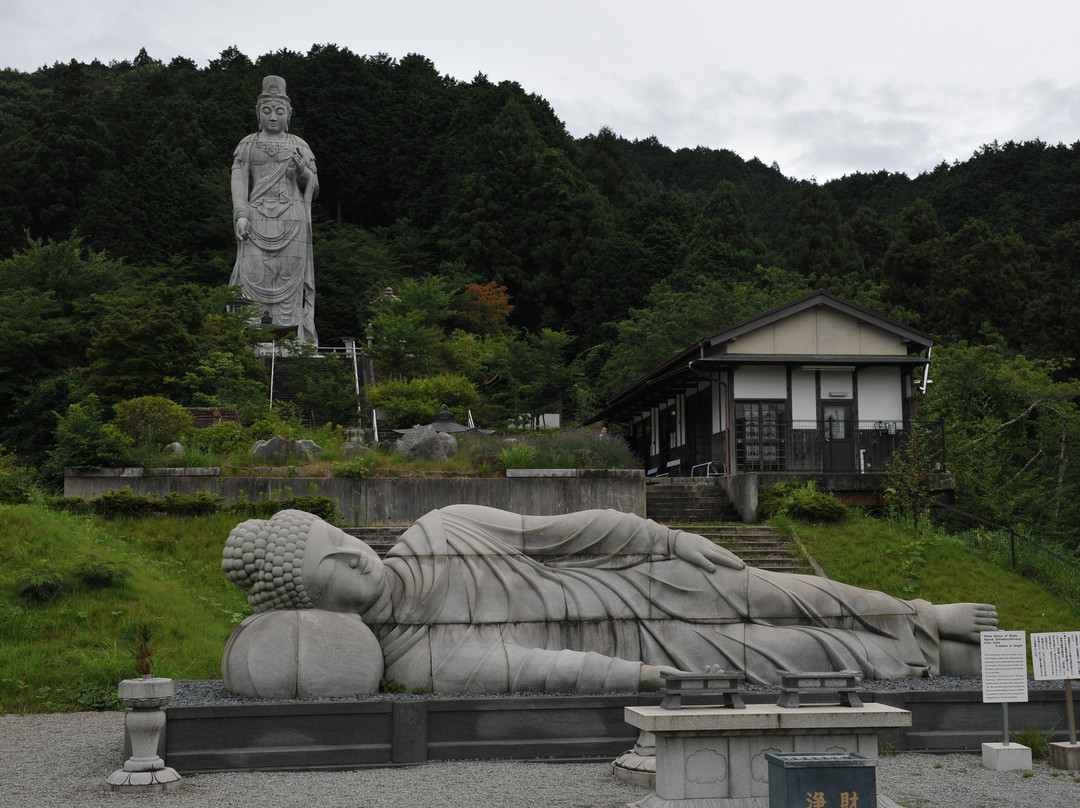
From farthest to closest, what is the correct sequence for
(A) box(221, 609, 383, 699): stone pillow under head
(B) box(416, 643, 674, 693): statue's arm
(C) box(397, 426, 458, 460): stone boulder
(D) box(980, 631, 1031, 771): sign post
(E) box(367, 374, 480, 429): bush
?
(E) box(367, 374, 480, 429): bush → (C) box(397, 426, 458, 460): stone boulder → (B) box(416, 643, 674, 693): statue's arm → (A) box(221, 609, 383, 699): stone pillow under head → (D) box(980, 631, 1031, 771): sign post

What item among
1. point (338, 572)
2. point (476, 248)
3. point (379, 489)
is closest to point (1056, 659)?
point (338, 572)

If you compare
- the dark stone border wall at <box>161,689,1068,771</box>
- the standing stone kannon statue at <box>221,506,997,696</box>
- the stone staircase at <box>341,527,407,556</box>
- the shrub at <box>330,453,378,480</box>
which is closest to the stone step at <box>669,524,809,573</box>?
the stone staircase at <box>341,527,407,556</box>

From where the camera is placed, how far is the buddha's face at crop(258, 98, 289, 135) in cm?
3275

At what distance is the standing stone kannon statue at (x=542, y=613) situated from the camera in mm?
8078

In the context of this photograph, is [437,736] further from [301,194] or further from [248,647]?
[301,194]

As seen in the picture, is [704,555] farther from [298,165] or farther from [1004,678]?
[298,165]

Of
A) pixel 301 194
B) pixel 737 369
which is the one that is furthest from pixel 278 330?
pixel 737 369

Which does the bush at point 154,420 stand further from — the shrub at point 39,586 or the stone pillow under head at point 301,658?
the stone pillow under head at point 301,658

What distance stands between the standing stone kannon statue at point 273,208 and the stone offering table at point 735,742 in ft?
91.9

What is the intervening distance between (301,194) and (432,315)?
222 inches

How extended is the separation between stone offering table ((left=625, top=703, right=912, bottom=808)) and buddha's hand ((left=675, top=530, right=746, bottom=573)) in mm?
2693

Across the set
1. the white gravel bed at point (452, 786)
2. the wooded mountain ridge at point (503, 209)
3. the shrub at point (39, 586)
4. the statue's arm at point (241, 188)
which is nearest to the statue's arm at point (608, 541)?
the white gravel bed at point (452, 786)

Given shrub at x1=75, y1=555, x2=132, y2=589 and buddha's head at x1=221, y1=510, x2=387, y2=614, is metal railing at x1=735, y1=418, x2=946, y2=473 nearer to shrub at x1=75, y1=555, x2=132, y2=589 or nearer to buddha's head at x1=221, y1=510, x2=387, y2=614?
shrub at x1=75, y1=555, x2=132, y2=589

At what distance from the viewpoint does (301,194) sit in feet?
109
